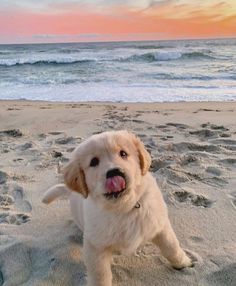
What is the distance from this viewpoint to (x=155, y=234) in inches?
92.9

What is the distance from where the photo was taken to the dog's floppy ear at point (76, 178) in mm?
2219

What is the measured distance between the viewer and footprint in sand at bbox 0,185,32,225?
3296mm

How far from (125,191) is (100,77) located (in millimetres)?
13638

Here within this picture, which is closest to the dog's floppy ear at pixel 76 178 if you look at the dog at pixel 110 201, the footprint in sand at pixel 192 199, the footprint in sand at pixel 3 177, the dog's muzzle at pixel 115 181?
the dog at pixel 110 201

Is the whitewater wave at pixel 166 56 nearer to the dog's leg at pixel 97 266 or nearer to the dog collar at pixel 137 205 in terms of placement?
the dog collar at pixel 137 205

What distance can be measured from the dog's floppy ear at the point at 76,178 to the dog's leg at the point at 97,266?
30 centimetres

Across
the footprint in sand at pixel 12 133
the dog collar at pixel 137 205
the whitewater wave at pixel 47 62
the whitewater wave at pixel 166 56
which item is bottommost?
the whitewater wave at pixel 47 62

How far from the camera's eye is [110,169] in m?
2.02

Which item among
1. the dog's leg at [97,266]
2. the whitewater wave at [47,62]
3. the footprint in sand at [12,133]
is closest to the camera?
the dog's leg at [97,266]

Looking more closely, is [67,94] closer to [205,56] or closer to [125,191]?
[125,191]

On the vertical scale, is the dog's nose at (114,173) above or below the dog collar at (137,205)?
above

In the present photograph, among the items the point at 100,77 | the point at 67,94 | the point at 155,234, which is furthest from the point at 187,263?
the point at 100,77

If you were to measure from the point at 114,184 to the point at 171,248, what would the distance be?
27.5 inches

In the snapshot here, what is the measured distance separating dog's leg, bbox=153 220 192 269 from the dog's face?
1.15 ft
